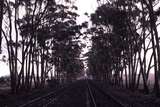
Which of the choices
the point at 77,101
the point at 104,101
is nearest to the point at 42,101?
the point at 77,101

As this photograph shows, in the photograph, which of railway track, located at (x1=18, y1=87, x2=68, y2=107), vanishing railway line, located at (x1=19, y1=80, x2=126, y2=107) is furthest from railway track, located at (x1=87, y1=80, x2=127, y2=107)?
railway track, located at (x1=18, y1=87, x2=68, y2=107)

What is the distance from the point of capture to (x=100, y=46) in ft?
209

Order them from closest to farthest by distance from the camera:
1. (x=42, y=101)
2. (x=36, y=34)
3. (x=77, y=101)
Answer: (x=77, y=101) → (x=42, y=101) → (x=36, y=34)

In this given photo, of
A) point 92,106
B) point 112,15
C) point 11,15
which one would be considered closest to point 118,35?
point 112,15

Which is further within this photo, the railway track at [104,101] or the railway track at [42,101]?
the railway track at [42,101]

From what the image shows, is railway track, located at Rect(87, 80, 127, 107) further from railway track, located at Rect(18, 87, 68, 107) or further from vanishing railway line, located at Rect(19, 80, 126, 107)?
railway track, located at Rect(18, 87, 68, 107)

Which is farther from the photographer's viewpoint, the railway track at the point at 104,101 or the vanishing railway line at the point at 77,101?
the vanishing railway line at the point at 77,101

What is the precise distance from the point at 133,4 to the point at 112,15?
4060 mm

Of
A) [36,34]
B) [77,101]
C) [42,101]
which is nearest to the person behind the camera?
[77,101]

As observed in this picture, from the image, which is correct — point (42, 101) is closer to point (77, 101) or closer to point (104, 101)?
point (77, 101)

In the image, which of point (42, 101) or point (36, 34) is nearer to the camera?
point (42, 101)

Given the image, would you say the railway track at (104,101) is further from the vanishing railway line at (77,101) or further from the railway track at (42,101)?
the railway track at (42,101)

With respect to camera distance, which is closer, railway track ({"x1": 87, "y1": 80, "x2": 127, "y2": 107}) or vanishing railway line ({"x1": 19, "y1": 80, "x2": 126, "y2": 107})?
railway track ({"x1": 87, "y1": 80, "x2": 127, "y2": 107})

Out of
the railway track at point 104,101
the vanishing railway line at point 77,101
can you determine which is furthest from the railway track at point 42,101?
the railway track at point 104,101
